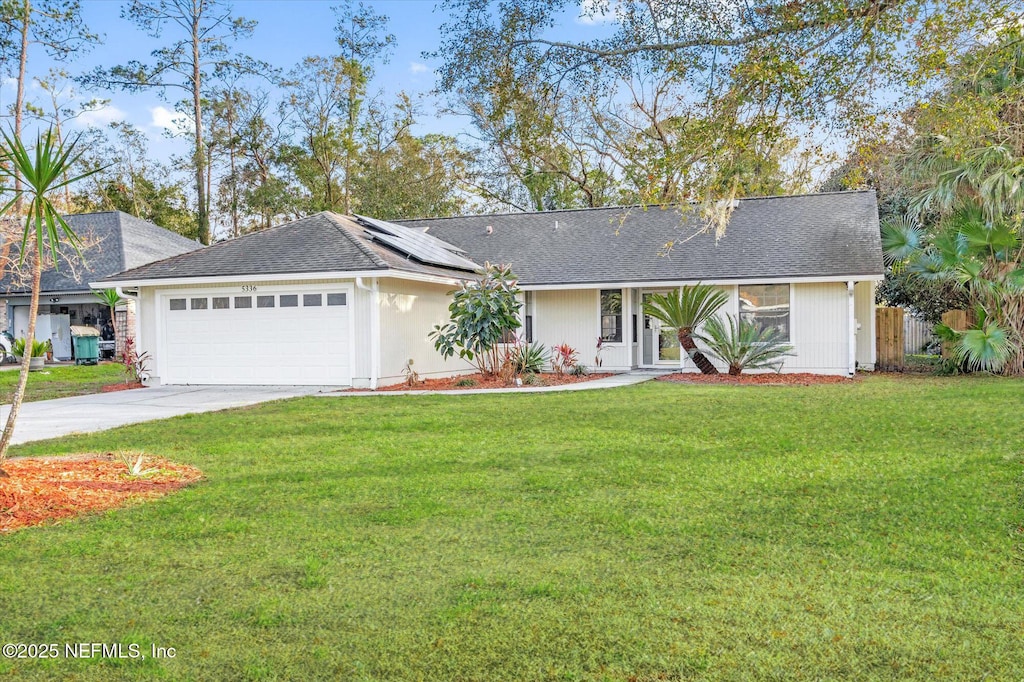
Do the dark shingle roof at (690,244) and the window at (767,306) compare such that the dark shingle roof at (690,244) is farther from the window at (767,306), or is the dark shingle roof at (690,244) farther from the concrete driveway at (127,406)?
the concrete driveway at (127,406)

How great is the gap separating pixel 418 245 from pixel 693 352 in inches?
256

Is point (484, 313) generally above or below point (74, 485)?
above

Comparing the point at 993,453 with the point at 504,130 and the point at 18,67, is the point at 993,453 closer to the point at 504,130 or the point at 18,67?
the point at 504,130

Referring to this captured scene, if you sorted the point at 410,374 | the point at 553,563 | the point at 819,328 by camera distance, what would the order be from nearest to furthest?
1. the point at 553,563
2. the point at 410,374
3. the point at 819,328

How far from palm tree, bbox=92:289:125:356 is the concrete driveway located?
8.55m

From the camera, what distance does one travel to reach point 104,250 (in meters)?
26.5

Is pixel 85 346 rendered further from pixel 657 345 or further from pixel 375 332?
pixel 657 345

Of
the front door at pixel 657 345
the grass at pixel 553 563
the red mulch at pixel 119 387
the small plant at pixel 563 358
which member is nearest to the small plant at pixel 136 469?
the grass at pixel 553 563

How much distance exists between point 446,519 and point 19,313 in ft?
84.7

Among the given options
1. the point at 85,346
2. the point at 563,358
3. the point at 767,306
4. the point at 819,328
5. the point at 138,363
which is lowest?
the point at 563,358

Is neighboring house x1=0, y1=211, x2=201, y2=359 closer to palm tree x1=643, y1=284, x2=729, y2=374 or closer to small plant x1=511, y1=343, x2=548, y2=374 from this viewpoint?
small plant x1=511, y1=343, x2=548, y2=374

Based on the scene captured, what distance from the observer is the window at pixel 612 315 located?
18.9 metres

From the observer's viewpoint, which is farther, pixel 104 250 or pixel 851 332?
pixel 104 250

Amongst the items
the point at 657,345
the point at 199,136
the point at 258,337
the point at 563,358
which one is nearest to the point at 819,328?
the point at 657,345
